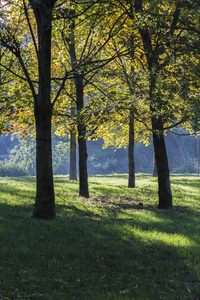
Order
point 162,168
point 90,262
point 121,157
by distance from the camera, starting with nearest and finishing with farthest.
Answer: point 90,262 < point 162,168 < point 121,157

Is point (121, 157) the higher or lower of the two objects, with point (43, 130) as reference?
higher

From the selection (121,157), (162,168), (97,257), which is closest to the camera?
(97,257)

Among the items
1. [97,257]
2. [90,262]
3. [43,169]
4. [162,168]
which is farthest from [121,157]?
[90,262]

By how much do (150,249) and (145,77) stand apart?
199 inches

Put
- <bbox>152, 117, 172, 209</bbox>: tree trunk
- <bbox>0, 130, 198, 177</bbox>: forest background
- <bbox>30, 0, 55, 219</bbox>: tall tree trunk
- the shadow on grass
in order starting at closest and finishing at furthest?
the shadow on grass < <bbox>30, 0, 55, 219</bbox>: tall tree trunk < <bbox>152, 117, 172, 209</bbox>: tree trunk < <bbox>0, 130, 198, 177</bbox>: forest background

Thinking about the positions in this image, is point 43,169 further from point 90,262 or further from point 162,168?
point 162,168

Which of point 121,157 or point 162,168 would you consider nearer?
point 162,168

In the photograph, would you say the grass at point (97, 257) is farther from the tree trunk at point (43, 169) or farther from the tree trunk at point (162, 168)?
the tree trunk at point (162, 168)

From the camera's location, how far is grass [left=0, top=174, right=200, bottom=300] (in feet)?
14.1

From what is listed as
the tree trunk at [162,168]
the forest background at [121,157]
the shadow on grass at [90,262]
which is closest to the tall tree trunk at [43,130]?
the shadow on grass at [90,262]

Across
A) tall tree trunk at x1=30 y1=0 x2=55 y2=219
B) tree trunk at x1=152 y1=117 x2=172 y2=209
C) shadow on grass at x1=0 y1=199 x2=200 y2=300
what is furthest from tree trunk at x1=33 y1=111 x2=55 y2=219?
tree trunk at x1=152 y1=117 x2=172 y2=209

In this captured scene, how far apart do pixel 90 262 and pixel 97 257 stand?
10.8 inches

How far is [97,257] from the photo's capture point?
547cm

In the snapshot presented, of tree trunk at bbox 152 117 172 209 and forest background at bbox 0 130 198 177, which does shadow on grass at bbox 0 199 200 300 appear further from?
forest background at bbox 0 130 198 177
